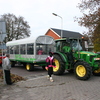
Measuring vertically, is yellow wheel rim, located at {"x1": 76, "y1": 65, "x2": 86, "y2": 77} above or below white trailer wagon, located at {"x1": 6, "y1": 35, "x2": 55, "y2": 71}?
below

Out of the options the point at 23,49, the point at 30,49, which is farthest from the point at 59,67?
the point at 23,49

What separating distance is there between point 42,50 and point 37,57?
0.87m

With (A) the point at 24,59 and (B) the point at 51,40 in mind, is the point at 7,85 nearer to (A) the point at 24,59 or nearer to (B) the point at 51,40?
(A) the point at 24,59

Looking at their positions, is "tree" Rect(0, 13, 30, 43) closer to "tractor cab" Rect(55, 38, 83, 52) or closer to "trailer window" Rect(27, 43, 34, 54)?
"trailer window" Rect(27, 43, 34, 54)

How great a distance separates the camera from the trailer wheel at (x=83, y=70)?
6910mm

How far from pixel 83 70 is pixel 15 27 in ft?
103

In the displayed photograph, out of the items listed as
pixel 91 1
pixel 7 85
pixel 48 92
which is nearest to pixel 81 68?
pixel 48 92

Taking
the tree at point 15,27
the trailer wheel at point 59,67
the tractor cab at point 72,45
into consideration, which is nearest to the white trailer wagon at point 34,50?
the trailer wheel at point 59,67

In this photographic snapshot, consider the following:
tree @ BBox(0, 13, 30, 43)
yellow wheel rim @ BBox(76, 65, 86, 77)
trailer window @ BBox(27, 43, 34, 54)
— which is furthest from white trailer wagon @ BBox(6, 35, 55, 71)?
tree @ BBox(0, 13, 30, 43)

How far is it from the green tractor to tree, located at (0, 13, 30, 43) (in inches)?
Result: 1080

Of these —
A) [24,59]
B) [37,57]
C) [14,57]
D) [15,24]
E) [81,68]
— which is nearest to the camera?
[81,68]

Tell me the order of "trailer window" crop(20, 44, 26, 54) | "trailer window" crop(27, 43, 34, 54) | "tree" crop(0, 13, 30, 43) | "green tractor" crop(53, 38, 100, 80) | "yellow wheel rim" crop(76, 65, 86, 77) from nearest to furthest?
1. "yellow wheel rim" crop(76, 65, 86, 77)
2. "green tractor" crop(53, 38, 100, 80)
3. "trailer window" crop(27, 43, 34, 54)
4. "trailer window" crop(20, 44, 26, 54)
5. "tree" crop(0, 13, 30, 43)

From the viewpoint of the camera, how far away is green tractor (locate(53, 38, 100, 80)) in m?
7.31

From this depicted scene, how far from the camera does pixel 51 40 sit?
11977 mm
